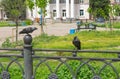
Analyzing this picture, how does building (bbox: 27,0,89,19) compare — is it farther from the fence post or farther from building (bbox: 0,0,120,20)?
the fence post

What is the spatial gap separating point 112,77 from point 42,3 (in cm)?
1493

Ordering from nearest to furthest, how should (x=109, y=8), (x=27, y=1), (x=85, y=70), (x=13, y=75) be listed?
(x=85, y=70) < (x=13, y=75) < (x=27, y=1) < (x=109, y=8)

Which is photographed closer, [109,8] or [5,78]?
[5,78]

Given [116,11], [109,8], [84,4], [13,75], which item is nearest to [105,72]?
[13,75]

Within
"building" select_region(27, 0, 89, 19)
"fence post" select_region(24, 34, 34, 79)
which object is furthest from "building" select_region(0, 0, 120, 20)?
"fence post" select_region(24, 34, 34, 79)

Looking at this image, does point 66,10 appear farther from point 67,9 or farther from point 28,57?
point 28,57

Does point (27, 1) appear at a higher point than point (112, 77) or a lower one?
higher

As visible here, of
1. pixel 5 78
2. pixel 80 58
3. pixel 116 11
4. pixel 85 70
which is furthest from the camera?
pixel 116 11

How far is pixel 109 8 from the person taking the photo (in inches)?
1106

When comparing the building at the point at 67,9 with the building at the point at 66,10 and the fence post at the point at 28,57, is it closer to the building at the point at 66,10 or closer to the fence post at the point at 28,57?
the building at the point at 66,10

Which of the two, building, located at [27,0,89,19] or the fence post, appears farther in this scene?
building, located at [27,0,89,19]

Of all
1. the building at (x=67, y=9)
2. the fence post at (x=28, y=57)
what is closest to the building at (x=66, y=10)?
the building at (x=67, y=9)

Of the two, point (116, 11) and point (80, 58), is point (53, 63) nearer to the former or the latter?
point (80, 58)

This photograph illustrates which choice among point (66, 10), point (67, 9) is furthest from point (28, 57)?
point (66, 10)
